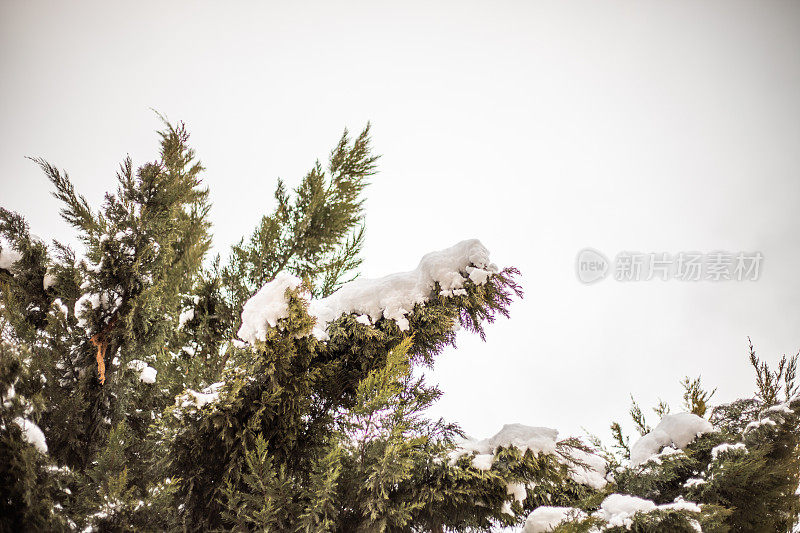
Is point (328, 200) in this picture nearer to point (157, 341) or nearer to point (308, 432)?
point (157, 341)

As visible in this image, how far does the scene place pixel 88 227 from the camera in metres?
3.03

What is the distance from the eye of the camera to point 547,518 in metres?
1.92

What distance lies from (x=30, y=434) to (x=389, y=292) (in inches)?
86.1

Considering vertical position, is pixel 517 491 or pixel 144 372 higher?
pixel 144 372

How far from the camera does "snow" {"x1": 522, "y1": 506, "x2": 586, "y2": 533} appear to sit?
189cm

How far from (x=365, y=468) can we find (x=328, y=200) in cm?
252

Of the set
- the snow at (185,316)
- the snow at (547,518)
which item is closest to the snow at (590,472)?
the snow at (547,518)

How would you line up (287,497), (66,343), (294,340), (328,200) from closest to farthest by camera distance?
(287,497), (294,340), (66,343), (328,200)

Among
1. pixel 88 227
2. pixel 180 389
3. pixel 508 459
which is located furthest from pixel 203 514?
pixel 88 227

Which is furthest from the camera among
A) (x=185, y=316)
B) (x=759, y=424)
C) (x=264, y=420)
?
(x=185, y=316)

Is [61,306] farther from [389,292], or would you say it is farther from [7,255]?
[389,292]
